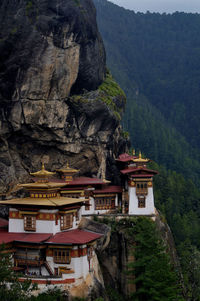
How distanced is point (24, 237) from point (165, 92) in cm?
10608

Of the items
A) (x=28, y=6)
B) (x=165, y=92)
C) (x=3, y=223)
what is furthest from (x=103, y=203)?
(x=165, y=92)

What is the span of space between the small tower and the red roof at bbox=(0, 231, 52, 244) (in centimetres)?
905

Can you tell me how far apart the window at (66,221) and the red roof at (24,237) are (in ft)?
4.76

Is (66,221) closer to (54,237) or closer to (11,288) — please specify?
(54,237)

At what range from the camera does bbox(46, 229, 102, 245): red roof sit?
24344mm

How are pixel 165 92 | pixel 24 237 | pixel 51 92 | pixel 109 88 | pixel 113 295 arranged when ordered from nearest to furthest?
pixel 24 237, pixel 113 295, pixel 51 92, pixel 109 88, pixel 165 92

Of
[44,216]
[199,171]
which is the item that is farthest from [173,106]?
[44,216]

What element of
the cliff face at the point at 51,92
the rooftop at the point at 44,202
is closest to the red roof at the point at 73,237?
the rooftop at the point at 44,202

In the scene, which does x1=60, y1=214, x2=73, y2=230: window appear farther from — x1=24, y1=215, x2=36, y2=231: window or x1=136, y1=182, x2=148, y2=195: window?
x1=136, y1=182, x2=148, y2=195: window

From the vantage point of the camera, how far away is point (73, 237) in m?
25.1

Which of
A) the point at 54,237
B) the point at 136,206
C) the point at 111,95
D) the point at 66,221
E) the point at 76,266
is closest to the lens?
the point at 76,266

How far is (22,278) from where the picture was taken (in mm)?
23250

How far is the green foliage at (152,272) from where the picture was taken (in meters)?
23.7

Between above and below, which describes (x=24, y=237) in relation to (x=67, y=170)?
below
